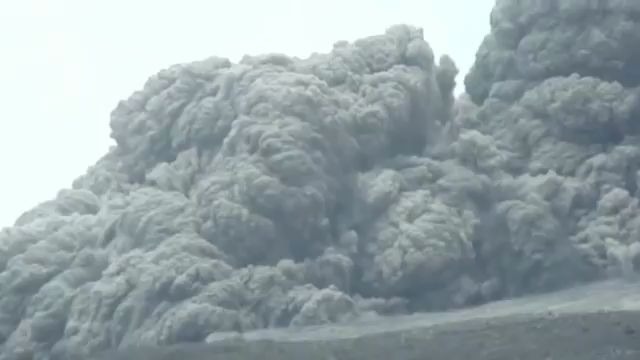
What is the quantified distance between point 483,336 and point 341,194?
65.1 ft

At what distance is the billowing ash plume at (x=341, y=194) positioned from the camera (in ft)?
159

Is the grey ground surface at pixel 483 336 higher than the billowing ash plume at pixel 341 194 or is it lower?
lower

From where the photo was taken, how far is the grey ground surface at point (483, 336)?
1198 inches

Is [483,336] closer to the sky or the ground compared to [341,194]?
closer to the ground

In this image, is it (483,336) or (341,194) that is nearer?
(483,336)

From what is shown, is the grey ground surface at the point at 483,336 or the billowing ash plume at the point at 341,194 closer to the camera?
the grey ground surface at the point at 483,336

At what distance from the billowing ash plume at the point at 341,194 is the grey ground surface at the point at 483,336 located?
9.02 ft

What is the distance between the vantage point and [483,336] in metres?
35.0

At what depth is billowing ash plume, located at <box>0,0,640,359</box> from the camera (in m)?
48.6

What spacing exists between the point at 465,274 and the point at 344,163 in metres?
6.53

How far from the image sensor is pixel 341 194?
54.3 metres

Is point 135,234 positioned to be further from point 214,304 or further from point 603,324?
point 603,324

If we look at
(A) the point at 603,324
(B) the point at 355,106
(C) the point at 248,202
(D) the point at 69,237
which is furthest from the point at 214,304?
(A) the point at 603,324

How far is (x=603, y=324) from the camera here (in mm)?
33844
